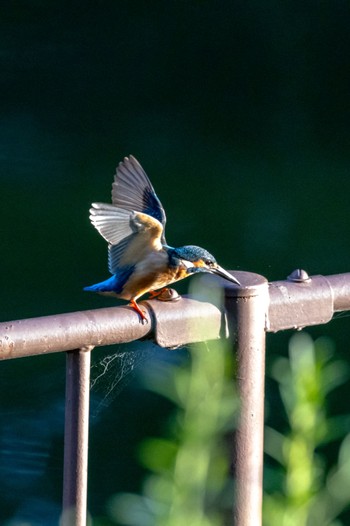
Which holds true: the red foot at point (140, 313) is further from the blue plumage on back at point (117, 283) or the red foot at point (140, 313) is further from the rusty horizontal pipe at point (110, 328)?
the blue plumage on back at point (117, 283)

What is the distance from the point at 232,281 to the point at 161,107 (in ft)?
12.5

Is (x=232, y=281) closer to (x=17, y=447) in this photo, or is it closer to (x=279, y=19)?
(x=17, y=447)

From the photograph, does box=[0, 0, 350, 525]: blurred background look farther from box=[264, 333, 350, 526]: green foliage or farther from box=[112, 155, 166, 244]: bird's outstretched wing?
box=[264, 333, 350, 526]: green foliage

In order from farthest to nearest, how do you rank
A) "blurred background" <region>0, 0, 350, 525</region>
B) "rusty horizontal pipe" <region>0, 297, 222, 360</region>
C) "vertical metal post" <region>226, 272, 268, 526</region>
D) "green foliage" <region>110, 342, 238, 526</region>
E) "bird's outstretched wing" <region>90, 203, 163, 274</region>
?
1. "blurred background" <region>0, 0, 350, 525</region>
2. "bird's outstretched wing" <region>90, 203, 163, 274</region>
3. "vertical metal post" <region>226, 272, 268, 526</region>
4. "rusty horizontal pipe" <region>0, 297, 222, 360</region>
5. "green foliage" <region>110, 342, 238, 526</region>

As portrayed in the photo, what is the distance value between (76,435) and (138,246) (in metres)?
1.13

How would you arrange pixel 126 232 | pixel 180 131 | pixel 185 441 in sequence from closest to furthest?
pixel 185 441, pixel 126 232, pixel 180 131

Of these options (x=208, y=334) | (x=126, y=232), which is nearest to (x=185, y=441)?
(x=208, y=334)

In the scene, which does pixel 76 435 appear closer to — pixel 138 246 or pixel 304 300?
pixel 304 300

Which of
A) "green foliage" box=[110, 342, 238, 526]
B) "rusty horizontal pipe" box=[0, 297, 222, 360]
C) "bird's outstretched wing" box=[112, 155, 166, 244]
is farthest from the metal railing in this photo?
"bird's outstretched wing" box=[112, 155, 166, 244]

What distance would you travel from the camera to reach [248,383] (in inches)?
73.6

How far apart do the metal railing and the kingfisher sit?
732 mm

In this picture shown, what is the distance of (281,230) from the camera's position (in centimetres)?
534

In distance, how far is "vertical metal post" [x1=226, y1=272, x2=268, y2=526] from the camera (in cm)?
187

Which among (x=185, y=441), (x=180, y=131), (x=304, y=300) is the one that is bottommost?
(x=185, y=441)
